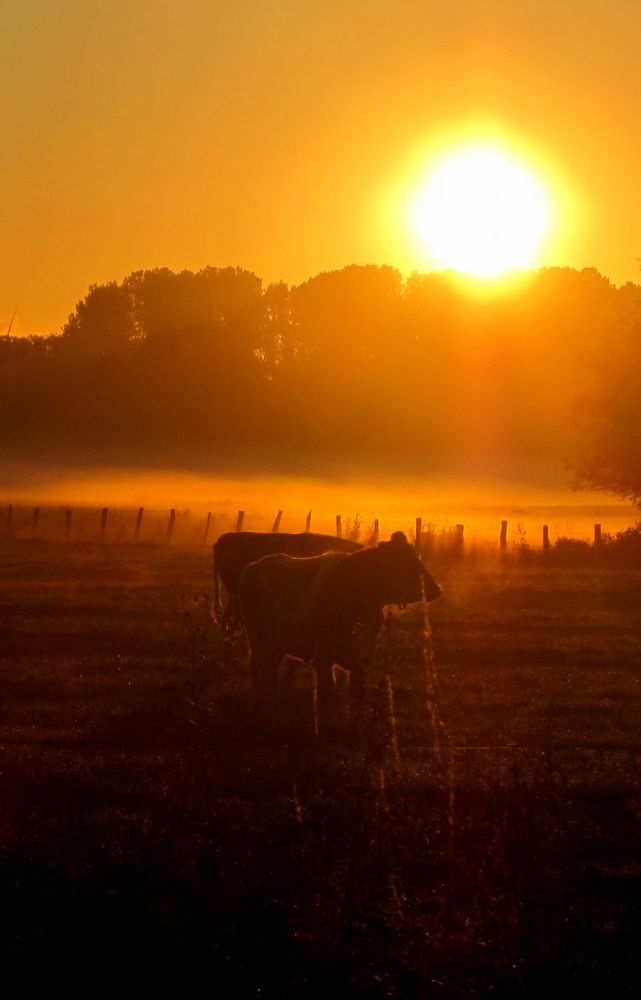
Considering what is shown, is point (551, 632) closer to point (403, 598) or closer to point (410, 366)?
point (403, 598)

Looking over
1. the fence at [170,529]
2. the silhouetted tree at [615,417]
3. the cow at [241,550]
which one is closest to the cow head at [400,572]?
the cow at [241,550]

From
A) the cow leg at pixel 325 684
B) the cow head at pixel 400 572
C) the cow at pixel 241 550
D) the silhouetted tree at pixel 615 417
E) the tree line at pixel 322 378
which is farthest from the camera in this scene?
the tree line at pixel 322 378

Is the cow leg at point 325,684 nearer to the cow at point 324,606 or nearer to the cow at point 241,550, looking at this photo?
the cow at point 324,606

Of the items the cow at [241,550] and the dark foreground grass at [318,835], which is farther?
the cow at [241,550]

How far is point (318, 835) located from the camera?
28.6 feet

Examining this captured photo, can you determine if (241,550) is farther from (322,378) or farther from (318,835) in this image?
(322,378)

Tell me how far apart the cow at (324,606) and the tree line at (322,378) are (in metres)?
65.4

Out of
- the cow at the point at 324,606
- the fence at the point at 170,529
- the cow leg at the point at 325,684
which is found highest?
the fence at the point at 170,529

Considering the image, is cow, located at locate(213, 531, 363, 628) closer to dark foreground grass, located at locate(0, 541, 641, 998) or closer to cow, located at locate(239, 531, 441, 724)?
dark foreground grass, located at locate(0, 541, 641, 998)

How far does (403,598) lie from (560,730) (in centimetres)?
208

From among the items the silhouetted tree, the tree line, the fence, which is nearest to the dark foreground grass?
the fence

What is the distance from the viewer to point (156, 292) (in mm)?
107000

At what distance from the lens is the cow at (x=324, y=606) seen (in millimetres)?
13102

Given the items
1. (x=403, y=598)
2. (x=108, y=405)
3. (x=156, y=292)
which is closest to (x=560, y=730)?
(x=403, y=598)
